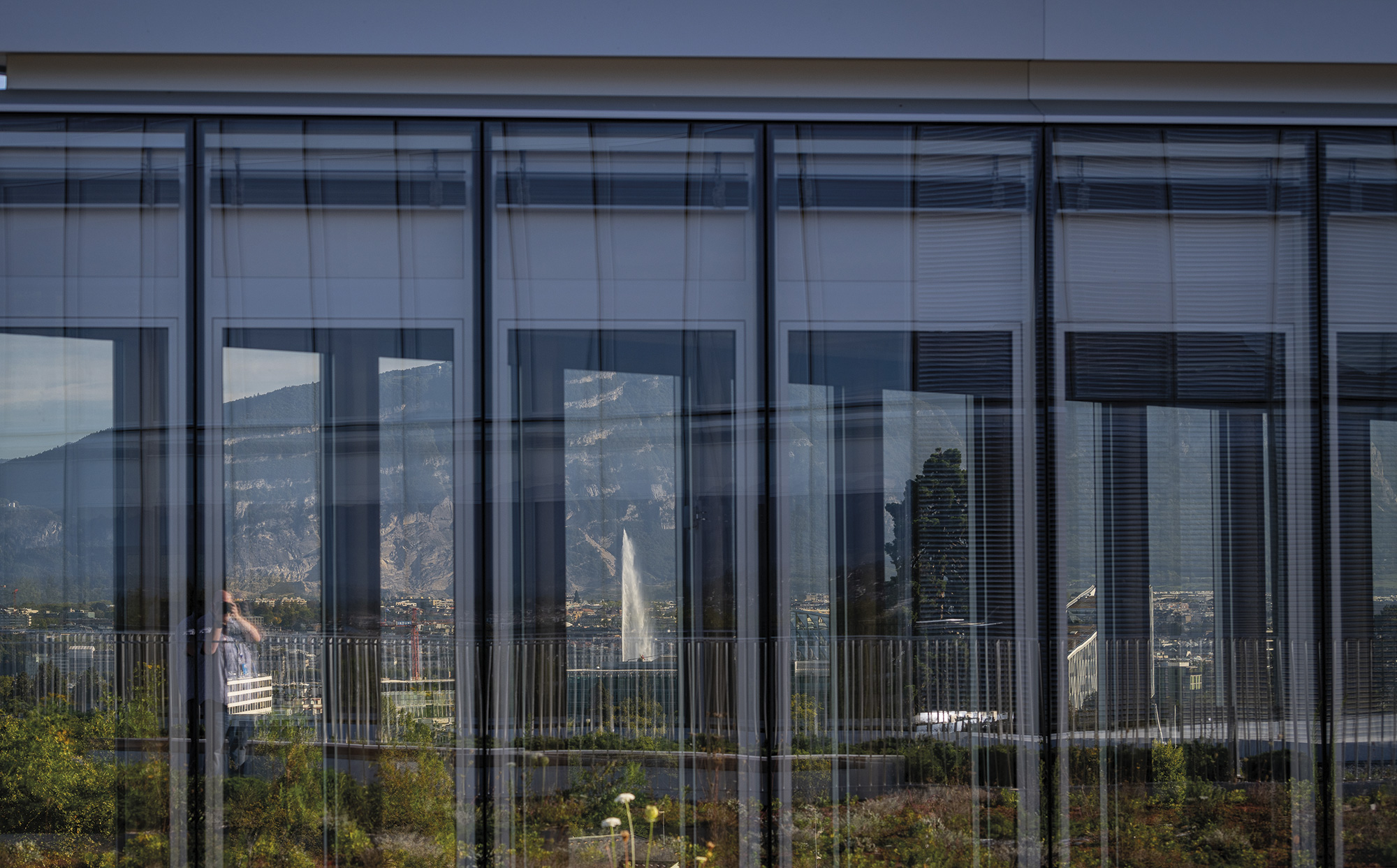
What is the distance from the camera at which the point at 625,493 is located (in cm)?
434

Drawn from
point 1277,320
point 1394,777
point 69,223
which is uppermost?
point 69,223

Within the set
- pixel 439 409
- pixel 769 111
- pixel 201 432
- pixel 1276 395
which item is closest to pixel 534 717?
pixel 439 409

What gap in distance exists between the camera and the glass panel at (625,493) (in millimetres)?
4289

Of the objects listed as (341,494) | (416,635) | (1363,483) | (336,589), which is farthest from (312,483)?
(1363,483)

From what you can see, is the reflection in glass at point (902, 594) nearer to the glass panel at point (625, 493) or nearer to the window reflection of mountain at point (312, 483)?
the glass panel at point (625, 493)

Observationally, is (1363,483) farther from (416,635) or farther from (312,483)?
(312,483)

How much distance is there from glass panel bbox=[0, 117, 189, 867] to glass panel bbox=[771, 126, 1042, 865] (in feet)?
8.92

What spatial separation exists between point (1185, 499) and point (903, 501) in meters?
1.26

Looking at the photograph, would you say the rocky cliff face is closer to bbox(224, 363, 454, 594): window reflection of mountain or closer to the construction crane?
bbox(224, 363, 454, 594): window reflection of mountain

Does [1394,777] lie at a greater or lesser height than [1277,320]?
lesser

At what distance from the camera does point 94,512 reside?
14.3ft

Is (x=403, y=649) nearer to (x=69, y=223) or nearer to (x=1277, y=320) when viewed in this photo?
(x=69, y=223)

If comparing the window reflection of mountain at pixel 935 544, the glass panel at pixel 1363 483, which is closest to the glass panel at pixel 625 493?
the window reflection of mountain at pixel 935 544

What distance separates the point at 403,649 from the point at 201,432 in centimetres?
131
